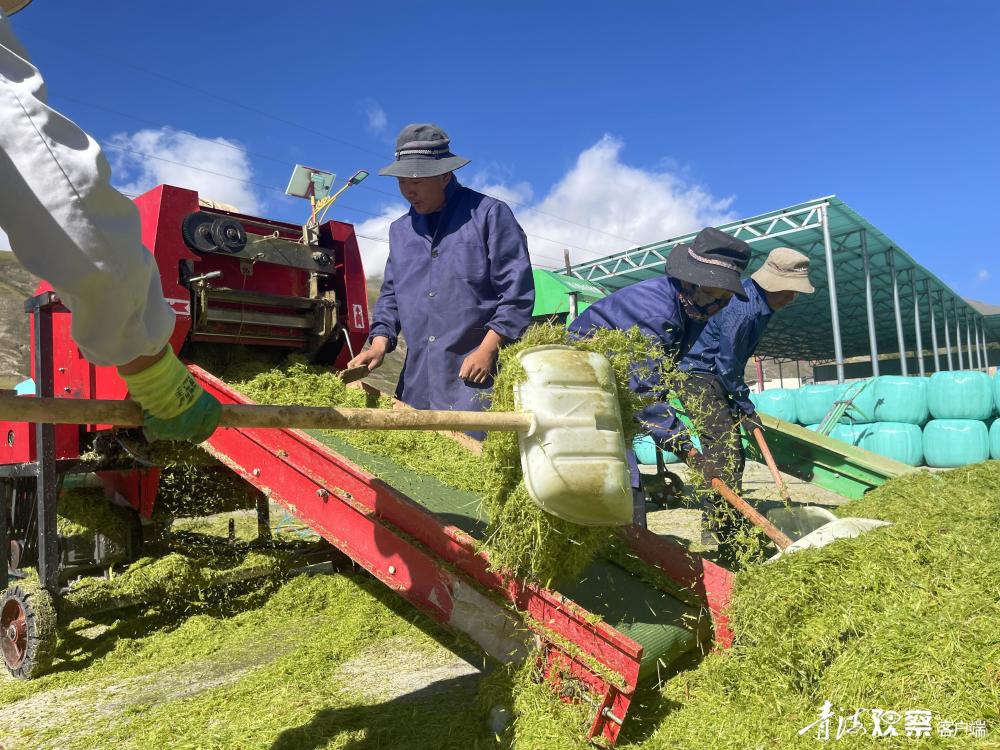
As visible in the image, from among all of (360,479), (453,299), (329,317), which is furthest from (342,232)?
(360,479)

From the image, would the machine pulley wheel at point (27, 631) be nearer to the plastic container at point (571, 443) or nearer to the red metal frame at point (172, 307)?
the red metal frame at point (172, 307)

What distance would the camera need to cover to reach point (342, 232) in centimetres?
502

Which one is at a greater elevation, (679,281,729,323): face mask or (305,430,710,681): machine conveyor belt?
(679,281,729,323): face mask

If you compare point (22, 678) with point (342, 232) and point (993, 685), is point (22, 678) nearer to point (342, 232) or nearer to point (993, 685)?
point (342, 232)

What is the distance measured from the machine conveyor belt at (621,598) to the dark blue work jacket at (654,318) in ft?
3.28

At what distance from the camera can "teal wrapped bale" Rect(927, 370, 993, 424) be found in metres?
12.4

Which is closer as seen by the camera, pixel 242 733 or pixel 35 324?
pixel 242 733

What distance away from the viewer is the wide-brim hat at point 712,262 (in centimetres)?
381

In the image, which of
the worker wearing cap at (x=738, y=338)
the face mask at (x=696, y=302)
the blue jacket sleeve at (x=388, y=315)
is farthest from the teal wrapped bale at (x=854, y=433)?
the blue jacket sleeve at (x=388, y=315)

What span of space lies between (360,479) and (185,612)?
2.27m

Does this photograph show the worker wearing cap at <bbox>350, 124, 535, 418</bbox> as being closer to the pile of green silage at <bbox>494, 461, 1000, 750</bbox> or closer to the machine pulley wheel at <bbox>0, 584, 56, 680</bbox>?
the pile of green silage at <bbox>494, 461, 1000, 750</bbox>

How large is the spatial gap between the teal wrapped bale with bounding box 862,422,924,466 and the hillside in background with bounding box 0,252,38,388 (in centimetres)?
3414

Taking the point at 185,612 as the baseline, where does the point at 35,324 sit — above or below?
above

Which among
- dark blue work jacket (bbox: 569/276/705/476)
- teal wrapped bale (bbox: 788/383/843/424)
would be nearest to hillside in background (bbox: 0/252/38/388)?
teal wrapped bale (bbox: 788/383/843/424)
